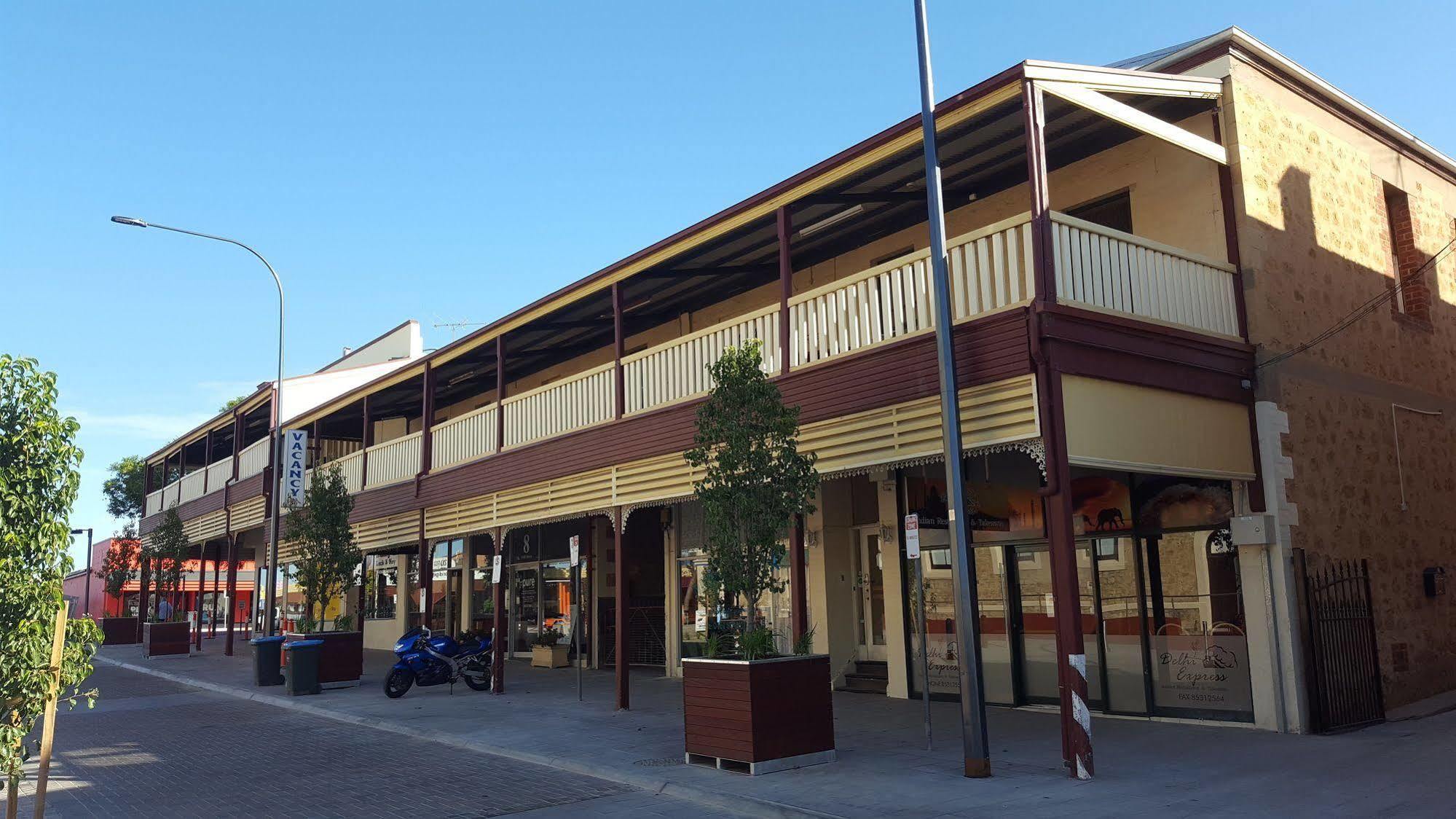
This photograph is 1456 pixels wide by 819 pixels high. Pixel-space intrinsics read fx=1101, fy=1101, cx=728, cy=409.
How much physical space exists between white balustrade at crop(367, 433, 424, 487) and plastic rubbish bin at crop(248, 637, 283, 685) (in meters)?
3.98

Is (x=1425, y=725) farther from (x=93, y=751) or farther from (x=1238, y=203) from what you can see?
(x=93, y=751)

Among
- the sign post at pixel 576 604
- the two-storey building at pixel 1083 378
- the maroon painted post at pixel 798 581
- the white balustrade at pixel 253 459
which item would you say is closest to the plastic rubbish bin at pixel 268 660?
the two-storey building at pixel 1083 378

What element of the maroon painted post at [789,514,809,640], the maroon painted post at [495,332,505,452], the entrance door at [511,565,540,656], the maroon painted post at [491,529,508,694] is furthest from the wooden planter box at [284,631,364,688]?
the maroon painted post at [789,514,809,640]

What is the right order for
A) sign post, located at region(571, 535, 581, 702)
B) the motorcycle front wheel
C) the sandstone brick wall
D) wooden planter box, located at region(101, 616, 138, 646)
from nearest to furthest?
the sandstone brick wall → the motorcycle front wheel → sign post, located at region(571, 535, 581, 702) → wooden planter box, located at region(101, 616, 138, 646)

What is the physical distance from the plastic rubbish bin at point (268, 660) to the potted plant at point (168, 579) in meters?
12.2

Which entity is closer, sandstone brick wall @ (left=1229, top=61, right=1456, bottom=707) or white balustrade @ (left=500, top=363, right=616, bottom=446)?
sandstone brick wall @ (left=1229, top=61, right=1456, bottom=707)

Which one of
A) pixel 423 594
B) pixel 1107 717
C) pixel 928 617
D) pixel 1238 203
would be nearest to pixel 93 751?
pixel 423 594

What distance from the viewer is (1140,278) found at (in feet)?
37.2

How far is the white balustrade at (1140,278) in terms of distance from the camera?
10.6 metres

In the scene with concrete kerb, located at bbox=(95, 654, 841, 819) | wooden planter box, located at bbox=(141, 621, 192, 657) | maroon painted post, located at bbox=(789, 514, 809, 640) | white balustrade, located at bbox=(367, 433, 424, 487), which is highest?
white balustrade, located at bbox=(367, 433, 424, 487)

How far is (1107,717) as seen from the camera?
43.0ft

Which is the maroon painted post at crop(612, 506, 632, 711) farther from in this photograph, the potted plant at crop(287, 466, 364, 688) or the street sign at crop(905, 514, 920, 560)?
the potted plant at crop(287, 466, 364, 688)

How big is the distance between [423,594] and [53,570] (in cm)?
1414

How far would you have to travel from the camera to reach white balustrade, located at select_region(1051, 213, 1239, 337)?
1059 centimetres
